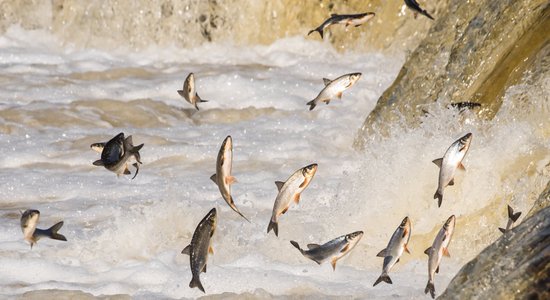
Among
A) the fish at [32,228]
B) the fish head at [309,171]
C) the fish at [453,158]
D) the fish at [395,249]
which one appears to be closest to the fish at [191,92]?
the fish at [32,228]

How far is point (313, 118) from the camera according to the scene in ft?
36.0

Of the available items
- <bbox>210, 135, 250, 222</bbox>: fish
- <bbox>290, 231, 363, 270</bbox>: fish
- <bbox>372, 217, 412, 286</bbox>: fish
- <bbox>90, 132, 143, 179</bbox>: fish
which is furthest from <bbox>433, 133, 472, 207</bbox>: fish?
<bbox>90, 132, 143, 179</bbox>: fish

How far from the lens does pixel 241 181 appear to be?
348 inches

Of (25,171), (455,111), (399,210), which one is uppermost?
(455,111)

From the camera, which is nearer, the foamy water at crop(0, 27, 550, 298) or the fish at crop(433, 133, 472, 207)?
the fish at crop(433, 133, 472, 207)

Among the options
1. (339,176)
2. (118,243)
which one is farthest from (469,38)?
(118,243)

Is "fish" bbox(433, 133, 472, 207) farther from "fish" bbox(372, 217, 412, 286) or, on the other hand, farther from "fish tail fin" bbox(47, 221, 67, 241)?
"fish tail fin" bbox(47, 221, 67, 241)

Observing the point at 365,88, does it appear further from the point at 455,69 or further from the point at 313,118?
the point at 455,69

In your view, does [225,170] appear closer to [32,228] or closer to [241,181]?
[32,228]

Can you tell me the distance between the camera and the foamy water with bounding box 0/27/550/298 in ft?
20.8

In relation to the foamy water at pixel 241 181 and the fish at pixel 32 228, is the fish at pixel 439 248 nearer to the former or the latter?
the foamy water at pixel 241 181

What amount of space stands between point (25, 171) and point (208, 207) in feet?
6.06

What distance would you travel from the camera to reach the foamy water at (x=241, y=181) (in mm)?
6336

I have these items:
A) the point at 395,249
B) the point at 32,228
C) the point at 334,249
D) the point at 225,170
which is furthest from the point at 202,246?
the point at 32,228
